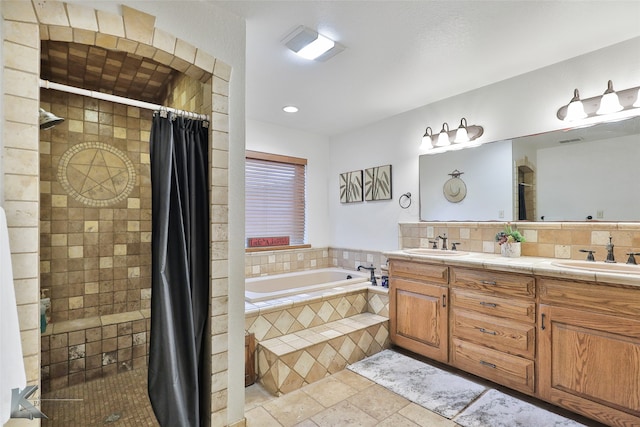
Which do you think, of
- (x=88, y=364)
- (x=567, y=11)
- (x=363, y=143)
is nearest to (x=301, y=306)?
(x=88, y=364)

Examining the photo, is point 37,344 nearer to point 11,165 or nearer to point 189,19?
point 11,165

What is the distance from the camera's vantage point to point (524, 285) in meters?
2.12

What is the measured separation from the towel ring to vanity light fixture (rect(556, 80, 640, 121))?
5.03ft

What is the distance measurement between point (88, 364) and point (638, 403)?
3.46 m

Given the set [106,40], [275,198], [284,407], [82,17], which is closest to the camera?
[82,17]

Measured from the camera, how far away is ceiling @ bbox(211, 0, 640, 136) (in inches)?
72.7

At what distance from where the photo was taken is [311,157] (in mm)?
4387

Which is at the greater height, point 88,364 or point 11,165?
point 11,165

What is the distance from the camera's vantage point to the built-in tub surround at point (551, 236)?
220 cm

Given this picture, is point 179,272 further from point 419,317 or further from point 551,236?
point 551,236

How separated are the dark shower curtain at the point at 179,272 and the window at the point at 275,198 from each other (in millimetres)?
1959

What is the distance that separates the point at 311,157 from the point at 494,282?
2.81 meters

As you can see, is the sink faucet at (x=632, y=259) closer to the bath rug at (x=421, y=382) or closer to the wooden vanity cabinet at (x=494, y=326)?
the wooden vanity cabinet at (x=494, y=326)

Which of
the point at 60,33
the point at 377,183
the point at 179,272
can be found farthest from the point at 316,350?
the point at 60,33
